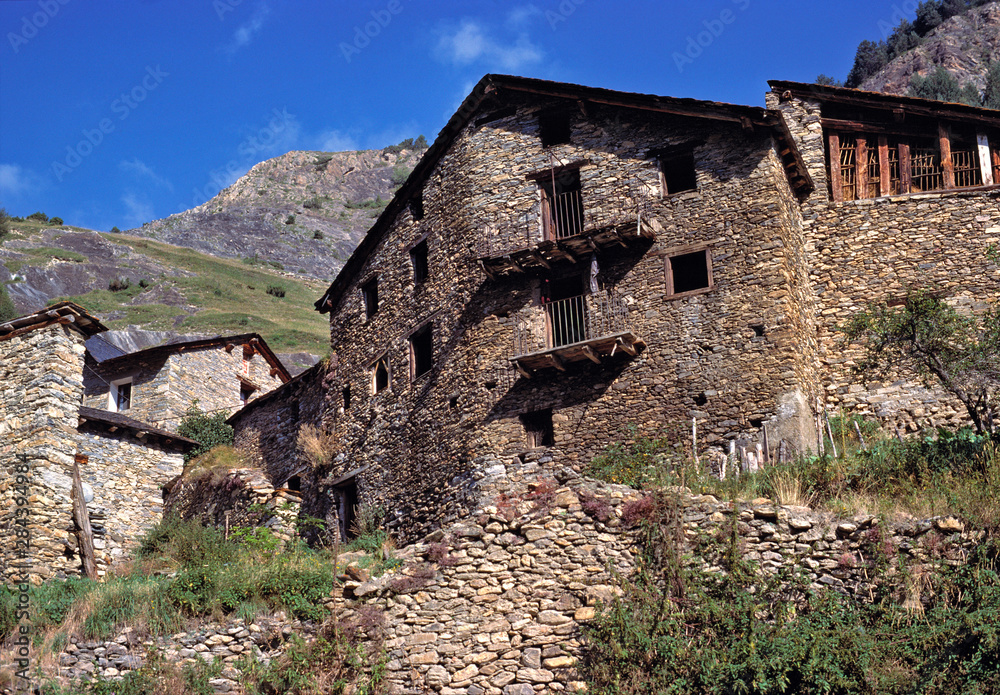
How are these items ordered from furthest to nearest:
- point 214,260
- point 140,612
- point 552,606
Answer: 1. point 214,260
2. point 140,612
3. point 552,606

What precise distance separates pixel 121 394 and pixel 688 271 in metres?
23.4

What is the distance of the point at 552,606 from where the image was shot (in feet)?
50.8

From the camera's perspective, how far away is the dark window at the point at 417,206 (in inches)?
1152

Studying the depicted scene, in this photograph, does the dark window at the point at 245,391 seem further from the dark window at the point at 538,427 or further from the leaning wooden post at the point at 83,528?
the dark window at the point at 538,427

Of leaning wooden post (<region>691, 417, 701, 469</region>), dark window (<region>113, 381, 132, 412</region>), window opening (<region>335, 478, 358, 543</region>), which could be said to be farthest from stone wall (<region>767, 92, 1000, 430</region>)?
dark window (<region>113, 381, 132, 412</region>)

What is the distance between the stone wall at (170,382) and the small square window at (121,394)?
0.17 metres

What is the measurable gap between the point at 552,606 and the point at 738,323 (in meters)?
9.84

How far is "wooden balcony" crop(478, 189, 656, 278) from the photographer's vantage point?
958 inches

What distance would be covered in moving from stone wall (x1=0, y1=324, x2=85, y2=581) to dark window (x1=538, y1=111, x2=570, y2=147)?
1255 centimetres

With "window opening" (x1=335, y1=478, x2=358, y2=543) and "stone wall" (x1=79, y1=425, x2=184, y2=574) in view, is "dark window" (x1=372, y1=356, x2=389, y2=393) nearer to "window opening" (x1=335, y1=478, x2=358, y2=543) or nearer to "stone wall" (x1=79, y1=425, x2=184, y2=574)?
"window opening" (x1=335, y1=478, x2=358, y2=543)

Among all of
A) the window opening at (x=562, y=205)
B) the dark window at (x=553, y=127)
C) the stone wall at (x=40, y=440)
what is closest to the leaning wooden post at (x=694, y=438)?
the window opening at (x=562, y=205)

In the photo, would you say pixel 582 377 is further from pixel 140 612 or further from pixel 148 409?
pixel 148 409

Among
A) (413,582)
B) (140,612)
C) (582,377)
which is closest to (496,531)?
(413,582)

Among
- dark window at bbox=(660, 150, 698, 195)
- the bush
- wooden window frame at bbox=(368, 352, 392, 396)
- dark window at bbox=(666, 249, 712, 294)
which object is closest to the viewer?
dark window at bbox=(666, 249, 712, 294)
